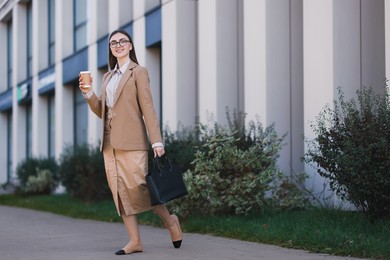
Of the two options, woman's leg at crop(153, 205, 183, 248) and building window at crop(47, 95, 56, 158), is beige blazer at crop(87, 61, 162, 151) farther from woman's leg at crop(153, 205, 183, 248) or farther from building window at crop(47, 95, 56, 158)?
building window at crop(47, 95, 56, 158)

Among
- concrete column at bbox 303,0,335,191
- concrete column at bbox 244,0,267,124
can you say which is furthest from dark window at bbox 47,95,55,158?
concrete column at bbox 303,0,335,191

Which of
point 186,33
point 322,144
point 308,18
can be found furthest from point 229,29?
point 322,144

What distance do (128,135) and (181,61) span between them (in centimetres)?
882

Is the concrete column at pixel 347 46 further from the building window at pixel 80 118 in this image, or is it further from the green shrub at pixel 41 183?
the building window at pixel 80 118

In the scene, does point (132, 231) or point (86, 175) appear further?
point (86, 175)

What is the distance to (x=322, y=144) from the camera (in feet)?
27.4

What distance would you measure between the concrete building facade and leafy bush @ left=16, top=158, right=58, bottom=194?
1434 mm

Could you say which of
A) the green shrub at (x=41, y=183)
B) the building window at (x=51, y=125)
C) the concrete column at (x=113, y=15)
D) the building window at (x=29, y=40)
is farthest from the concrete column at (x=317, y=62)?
the building window at (x=29, y=40)

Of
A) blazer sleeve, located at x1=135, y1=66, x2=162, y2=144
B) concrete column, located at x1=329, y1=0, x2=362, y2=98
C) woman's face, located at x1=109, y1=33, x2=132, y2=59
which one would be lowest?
blazer sleeve, located at x1=135, y1=66, x2=162, y2=144

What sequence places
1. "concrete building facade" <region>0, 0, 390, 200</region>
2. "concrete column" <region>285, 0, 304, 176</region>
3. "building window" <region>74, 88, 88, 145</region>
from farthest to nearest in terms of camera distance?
1. "building window" <region>74, 88, 88, 145</region>
2. "concrete column" <region>285, 0, 304, 176</region>
3. "concrete building facade" <region>0, 0, 390, 200</region>

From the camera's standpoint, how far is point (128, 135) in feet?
23.1

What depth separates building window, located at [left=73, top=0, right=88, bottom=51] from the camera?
2333 centimetres

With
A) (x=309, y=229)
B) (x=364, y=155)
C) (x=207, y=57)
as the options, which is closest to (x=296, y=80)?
(x=207, y=57)

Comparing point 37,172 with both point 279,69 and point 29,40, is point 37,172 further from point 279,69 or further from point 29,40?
point 279,69
